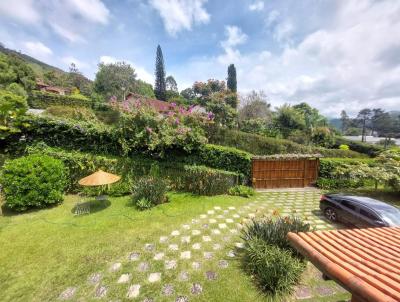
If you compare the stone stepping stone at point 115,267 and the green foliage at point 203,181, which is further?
the green foliage at point 203,181

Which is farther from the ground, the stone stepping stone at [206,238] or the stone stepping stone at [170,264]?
the stone stepping stone at [206,238]

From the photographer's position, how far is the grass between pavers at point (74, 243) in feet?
12.6

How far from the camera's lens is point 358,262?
2.15 metres

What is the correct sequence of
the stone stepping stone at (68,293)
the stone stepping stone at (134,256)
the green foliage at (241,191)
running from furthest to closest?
the green foliage at (241,191) → the stone stepping stone at (134,256) → the stone stepping stone at (68,293)

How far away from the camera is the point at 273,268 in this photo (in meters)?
3.90

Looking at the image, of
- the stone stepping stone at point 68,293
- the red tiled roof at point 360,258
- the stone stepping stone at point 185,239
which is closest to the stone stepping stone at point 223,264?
the stone stepping stone at point 185,239

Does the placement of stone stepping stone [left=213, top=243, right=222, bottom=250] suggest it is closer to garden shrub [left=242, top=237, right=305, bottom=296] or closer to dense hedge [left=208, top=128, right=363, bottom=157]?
garden shrub [left=242, top=237, right=305, bottom=296]

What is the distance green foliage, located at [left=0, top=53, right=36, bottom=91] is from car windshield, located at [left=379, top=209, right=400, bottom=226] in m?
41.3

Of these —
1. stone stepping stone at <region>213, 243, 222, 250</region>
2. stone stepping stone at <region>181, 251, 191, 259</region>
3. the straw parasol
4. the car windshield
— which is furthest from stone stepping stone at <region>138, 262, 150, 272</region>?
the car windshield

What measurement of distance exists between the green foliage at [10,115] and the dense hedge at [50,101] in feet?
60.2

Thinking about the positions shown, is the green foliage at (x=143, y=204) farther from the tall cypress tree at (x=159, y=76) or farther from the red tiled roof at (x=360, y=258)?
the tall cypress tree at (x=159, y=76)

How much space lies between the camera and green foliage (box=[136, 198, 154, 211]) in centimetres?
755


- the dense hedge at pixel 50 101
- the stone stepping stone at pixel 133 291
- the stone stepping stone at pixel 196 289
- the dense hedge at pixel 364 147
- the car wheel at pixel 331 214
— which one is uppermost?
the dense hedge at pixel 50 101

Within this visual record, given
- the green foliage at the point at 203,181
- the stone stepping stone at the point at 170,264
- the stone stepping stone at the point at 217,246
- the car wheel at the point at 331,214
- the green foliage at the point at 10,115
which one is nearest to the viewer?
the stone stepping stone at the point at 170,264
